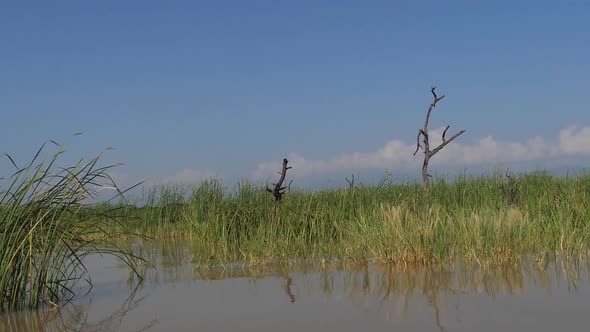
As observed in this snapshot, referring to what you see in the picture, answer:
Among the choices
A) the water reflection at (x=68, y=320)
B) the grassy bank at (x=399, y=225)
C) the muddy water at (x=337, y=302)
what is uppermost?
the grassy bank at (x=399, y=225)

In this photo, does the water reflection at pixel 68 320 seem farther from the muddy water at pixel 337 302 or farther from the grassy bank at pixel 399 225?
the grassy bank at pixel 399 225

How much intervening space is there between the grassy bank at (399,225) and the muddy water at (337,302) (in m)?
0.36

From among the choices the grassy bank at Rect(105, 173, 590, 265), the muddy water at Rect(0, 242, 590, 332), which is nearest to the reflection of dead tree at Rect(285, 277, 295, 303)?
the muddy water at Rect(0, 242, 590, 332)

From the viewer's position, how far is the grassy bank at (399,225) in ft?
21.9

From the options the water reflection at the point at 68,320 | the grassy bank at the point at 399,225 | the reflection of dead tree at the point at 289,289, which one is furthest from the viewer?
the grassy bank at the point at 399,225

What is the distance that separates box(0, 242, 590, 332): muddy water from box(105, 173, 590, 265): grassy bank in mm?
362

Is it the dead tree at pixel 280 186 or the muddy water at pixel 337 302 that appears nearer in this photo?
the muddy water at pixel 337 302

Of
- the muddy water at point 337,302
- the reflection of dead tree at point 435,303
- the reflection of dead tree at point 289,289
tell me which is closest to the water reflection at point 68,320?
the muddy water at point 337,302

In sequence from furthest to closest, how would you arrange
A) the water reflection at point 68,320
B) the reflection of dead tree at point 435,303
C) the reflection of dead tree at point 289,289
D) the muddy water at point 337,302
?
the reflection of dead tree at point 289,289, the water reflection at point 68,320, the muddy water at point 337,302, the reflection of dead tree at point 435,303

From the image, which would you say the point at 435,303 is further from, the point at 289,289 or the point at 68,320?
the point at 68,320

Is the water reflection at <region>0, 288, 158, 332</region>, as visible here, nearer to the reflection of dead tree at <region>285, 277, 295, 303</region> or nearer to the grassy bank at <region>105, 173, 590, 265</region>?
the reflection of dead tree at <region>285, 277, 295, 303</region>

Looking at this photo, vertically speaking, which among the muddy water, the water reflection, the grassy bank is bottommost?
the water reflection

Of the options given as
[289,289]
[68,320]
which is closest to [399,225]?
[289,289]

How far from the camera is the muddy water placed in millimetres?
4359
